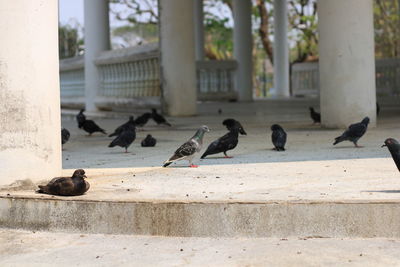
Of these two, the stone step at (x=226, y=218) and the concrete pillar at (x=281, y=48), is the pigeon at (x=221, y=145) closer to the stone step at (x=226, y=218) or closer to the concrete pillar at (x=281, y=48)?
the stone step at (x=226, y=218)

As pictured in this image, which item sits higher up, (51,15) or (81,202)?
(51,15)

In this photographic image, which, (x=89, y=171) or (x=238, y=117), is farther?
(x=238, y=117)

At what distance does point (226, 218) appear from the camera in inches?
277

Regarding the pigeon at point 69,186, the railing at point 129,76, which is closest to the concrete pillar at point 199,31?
the railing at point 129,76

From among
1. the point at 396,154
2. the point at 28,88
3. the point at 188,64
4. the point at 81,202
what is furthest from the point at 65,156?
the point at 188,64

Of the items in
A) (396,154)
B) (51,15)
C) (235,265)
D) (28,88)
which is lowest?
(235,265)

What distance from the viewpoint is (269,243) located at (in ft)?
22.3

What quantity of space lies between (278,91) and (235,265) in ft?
112

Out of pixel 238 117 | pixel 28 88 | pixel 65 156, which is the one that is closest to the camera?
pixel 28 88

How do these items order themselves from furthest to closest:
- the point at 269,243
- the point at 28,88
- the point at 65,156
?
the point at 65,156, the point at 28,88, the point at 269,243

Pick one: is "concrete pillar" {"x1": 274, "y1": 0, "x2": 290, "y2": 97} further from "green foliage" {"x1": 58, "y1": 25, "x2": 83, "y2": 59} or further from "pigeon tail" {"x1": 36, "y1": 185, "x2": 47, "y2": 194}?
"pigeon tail" {"x1": 36, "y1": 185, "x2": 47, "y2": 194}

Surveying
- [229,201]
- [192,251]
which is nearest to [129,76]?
[229,201]

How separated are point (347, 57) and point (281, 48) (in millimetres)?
23693

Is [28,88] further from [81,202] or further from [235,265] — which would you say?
[235,265]
